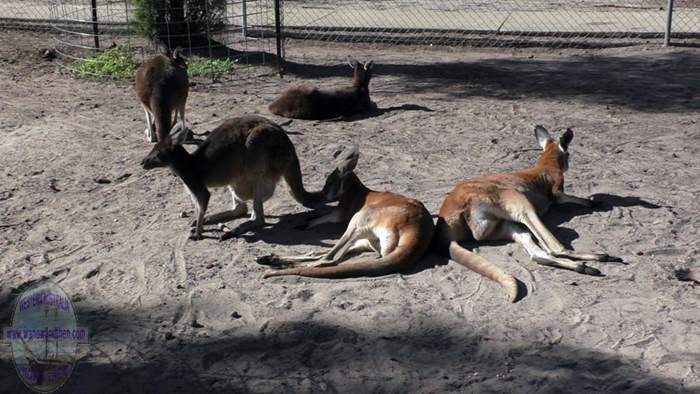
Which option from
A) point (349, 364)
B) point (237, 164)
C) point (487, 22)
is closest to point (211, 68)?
point (487, 22)

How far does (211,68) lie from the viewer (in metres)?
11.2

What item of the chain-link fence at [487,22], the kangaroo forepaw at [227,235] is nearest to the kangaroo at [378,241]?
the kangaroo forepaw at [227,235]

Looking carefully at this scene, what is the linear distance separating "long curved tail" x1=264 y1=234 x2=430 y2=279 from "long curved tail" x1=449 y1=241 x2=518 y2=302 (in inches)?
9.3

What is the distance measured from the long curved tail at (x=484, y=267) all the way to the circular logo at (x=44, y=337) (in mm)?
2199

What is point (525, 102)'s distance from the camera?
962 cm

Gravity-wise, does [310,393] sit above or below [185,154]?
below

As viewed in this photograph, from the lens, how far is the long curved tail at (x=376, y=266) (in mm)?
5469

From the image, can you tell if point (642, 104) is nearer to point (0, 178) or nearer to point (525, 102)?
point (525, 102)

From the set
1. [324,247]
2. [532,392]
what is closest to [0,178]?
[324,247]

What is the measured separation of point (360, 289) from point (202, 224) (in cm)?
143

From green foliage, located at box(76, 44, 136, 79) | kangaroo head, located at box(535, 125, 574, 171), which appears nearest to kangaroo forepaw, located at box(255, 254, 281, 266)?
kangaroo head, located at box(535, 125, 574, 171)

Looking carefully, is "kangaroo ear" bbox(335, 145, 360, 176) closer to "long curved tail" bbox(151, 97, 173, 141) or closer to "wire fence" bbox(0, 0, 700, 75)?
"long curved tail" bbox(151, 97, 173, 141)

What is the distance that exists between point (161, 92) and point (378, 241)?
124 inches

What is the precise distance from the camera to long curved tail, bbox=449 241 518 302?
17.0 ft
